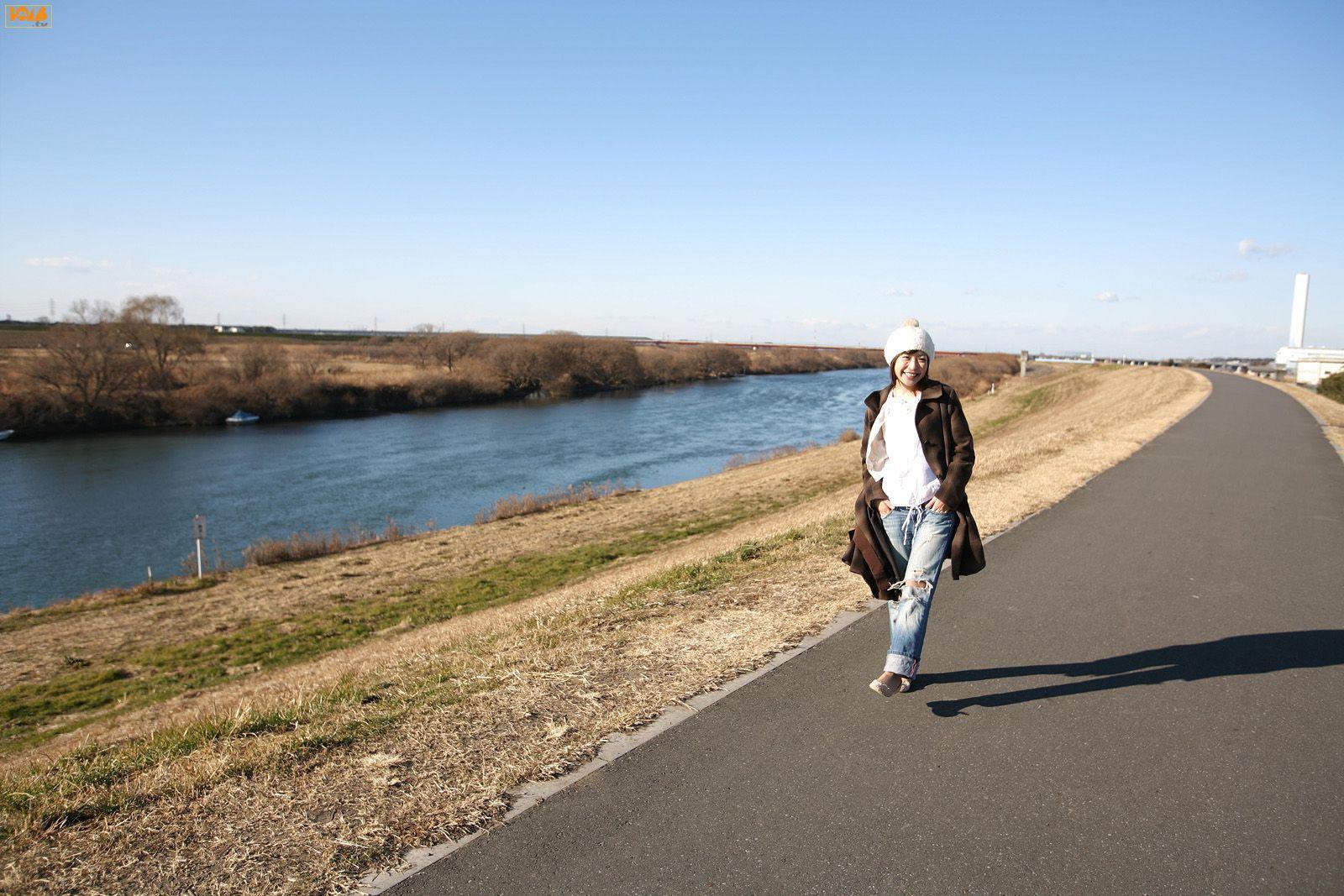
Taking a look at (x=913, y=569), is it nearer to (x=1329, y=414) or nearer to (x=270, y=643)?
(x=270, y=643)

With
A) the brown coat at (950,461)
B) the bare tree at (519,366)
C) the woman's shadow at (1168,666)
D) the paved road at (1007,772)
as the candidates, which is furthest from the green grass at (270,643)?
the bare tree at (519,366)

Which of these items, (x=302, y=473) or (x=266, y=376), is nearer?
(x=302, y=473)

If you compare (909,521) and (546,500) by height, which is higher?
(909,521)

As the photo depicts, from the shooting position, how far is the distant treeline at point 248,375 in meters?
43.3

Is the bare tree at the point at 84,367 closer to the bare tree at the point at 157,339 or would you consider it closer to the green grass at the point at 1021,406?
the bare tree at the point at 157,339

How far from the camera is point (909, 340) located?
173 inches

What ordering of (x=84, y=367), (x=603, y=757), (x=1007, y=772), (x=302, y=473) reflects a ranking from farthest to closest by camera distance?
(x=84, y=367) → (x=302, y=473) → (x=603, y=757) → (x=1007, y=772)

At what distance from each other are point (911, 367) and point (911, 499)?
72 centimetres

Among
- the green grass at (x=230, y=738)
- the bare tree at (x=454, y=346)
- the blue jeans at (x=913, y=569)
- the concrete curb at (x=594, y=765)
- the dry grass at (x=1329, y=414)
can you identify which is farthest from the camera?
the bare tree at (x=454, y=346)

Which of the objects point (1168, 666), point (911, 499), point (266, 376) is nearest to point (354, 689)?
point (911, 499)

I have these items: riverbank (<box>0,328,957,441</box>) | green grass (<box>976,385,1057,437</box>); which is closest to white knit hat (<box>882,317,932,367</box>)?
green grass (<box>976,385,1057,437</box>)

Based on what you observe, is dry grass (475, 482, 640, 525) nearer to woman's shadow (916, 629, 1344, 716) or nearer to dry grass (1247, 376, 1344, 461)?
dry grass (1247, 376, 1344, 461)

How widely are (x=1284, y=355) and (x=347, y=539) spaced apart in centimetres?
10962

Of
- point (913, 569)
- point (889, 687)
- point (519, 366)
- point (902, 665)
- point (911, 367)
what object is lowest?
point (889, 687)
